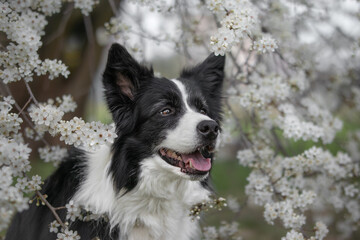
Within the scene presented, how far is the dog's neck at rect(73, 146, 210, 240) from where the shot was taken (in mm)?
3426

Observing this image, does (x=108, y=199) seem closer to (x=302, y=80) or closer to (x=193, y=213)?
(x=193, y=213)

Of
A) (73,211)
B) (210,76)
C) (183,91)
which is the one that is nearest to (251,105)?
(210,76)

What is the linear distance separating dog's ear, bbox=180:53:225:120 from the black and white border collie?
0.23 m

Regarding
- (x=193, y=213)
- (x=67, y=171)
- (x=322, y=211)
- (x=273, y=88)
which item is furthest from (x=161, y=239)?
(x=322, y=211)

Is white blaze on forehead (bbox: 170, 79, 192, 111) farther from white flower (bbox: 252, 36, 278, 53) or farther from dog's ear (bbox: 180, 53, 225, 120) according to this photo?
white flower (bbox: 252, 36, 278, 53)

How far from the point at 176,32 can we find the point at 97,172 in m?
1.74

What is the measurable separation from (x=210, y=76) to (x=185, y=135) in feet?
2.96

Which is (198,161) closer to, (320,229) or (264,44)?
(264,44)

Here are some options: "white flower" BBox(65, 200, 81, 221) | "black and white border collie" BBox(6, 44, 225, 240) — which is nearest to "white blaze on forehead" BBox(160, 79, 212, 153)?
"black and white border collie" BBox(6, 44, 225, 240)

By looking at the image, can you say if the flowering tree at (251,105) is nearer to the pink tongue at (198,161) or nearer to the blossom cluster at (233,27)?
the blossom cluster at (233,27)

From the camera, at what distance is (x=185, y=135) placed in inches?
129

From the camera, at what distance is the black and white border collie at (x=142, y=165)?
3.35 m

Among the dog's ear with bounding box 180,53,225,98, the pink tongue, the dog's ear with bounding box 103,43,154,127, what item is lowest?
the pink tongue

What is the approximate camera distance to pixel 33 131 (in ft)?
12.9
